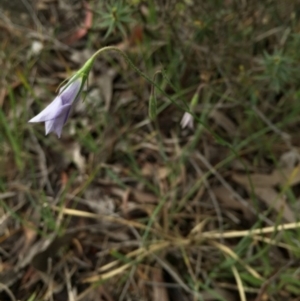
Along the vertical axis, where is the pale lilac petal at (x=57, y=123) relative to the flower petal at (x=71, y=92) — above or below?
below

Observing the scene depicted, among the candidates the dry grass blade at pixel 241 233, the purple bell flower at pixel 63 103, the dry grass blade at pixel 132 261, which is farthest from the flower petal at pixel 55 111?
the dry grass blade at pixel 241 233

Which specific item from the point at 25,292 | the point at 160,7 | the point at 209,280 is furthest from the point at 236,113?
the point at 25,292

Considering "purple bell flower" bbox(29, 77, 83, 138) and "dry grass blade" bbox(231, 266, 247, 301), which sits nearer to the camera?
"purple bell flower" bbox(29, 77, 83, 138)

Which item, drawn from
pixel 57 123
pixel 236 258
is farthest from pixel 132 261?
pixel 57 123

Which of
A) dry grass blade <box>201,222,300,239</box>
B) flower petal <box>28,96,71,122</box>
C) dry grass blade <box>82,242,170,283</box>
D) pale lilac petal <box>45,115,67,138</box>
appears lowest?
dry grass blade <box>201,222,300,239</box>

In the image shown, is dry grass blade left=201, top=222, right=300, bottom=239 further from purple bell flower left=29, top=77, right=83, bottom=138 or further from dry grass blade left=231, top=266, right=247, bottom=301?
purple bell flower left=29, top=77, right=83, bottom=138

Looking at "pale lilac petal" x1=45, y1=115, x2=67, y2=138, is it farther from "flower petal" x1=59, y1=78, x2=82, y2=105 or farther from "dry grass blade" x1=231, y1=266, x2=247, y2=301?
"dry grass blade" x1=231, y1=266, x2=247, y2=301

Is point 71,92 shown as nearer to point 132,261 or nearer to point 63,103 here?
point 63,103

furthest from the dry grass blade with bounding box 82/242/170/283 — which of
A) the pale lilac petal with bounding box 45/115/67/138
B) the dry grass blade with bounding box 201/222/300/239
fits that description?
the pale lilac petal with bounding box 45/115/67/138

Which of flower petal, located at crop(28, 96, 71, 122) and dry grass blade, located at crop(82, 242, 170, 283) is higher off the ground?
flower petal, located at crop(28, 96, 71, 122)

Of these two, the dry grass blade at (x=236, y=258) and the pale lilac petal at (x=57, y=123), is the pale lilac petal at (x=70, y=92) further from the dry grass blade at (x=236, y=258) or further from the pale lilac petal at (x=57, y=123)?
the dry grass blade at (x=236, y=258)

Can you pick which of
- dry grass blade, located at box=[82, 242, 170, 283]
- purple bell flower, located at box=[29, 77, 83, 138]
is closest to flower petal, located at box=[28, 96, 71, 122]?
purple bell flower, located at box=[29, 77, 83, 138]
